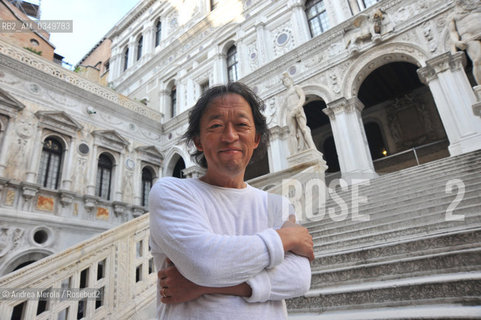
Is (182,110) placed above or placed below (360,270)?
above

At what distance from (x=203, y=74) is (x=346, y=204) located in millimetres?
12424

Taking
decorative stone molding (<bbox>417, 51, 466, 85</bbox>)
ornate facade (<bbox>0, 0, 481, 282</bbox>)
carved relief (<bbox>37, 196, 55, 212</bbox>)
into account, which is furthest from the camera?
carved relief (<bbox>37, 196, 55, 212</bbox>)

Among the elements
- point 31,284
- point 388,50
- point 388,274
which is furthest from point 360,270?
point 388,50

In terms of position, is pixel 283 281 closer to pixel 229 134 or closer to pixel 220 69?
pixel 229 134

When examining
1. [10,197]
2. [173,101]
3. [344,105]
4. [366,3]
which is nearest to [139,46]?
[173,101]

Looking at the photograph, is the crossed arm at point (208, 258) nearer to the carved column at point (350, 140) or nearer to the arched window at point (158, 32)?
the carved column at point (350, 140)

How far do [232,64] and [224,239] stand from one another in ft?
49.8

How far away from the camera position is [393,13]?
9.84 meters

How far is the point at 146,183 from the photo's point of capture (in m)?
14.5

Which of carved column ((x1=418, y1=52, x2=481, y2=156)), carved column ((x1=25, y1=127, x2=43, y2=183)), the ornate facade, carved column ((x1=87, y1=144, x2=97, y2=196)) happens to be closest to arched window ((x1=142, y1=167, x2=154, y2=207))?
the ornate facade

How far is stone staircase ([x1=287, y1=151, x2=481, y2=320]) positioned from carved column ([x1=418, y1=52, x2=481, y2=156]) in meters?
3.29

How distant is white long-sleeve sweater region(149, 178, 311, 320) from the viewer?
92 centimetres

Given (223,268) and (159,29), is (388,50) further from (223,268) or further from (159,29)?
(159,29)

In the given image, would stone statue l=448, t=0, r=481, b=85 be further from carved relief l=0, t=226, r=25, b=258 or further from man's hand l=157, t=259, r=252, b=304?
carved relief l=0, t=226, r=25, b=258
